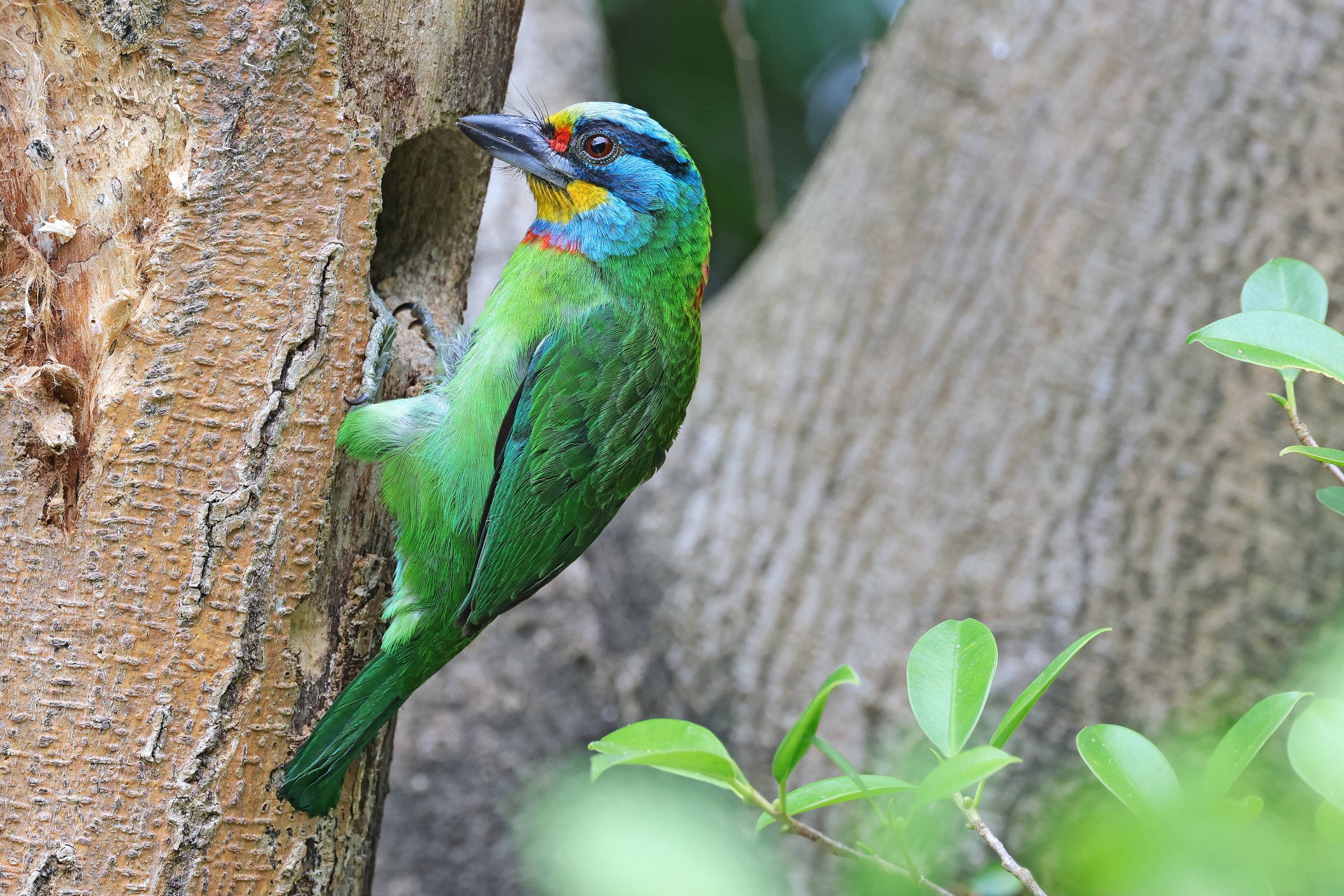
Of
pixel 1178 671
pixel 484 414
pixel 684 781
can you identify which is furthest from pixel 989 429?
pixel 484 414

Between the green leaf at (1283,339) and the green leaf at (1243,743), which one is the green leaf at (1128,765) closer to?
the green leaf at (1243,743)

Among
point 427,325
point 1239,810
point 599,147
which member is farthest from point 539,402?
point 1239,810

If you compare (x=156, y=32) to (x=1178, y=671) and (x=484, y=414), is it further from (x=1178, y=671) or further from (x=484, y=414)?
(x=1178, y=671)

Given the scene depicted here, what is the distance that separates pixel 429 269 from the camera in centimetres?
223

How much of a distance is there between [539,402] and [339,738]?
29.0 inches

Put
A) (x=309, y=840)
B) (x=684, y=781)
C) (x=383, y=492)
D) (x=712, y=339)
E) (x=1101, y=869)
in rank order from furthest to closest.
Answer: (x=712, y=339) < (x=684, y=781) < (x=383, y=492) < (x=309, y=840) < (x=1101, y=869)

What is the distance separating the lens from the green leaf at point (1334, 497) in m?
1.31

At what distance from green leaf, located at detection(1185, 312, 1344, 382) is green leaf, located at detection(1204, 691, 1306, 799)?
36cm

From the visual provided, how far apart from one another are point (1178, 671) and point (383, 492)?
2.14 metres

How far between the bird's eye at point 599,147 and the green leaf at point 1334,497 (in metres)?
1.61

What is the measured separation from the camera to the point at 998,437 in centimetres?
300

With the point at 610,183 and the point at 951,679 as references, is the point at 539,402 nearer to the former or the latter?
the point at 610,183

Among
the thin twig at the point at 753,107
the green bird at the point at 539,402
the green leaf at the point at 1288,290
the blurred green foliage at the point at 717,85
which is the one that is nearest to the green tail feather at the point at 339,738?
the green bird at the point at 539,402

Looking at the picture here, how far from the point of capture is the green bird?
6.29 feet
